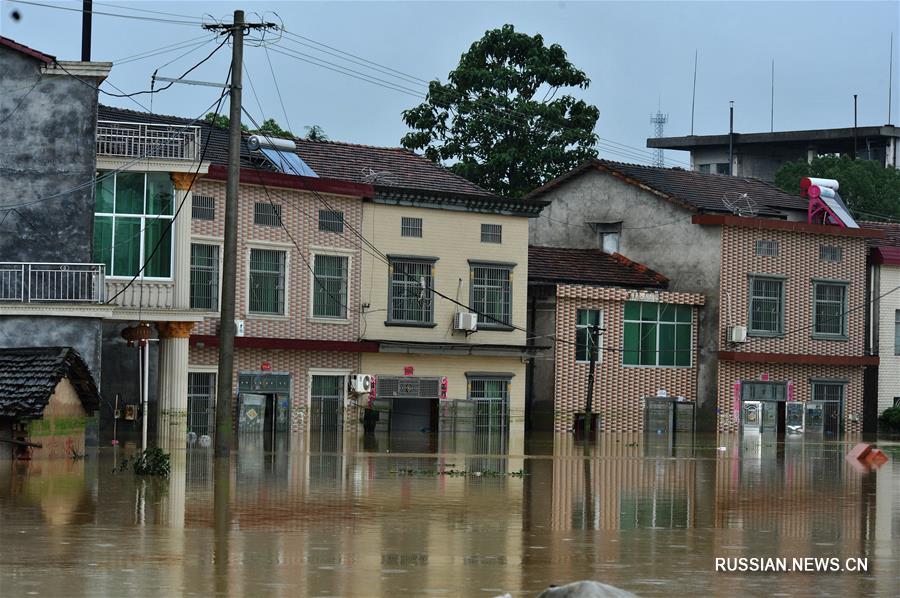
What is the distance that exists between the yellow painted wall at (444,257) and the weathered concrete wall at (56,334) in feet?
49.1

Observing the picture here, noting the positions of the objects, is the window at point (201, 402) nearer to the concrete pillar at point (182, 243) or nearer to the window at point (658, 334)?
the concrete pillar at point (182, 243)

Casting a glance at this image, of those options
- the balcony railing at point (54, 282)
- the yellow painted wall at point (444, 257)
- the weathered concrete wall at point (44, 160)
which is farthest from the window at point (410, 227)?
the balcony railing at point (54, 282)

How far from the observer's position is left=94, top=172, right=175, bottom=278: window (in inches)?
1421

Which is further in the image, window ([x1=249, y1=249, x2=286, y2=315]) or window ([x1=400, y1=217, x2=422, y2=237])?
window ([x1=400, y1=217, x2=422, y2=237])

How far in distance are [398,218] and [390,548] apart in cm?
3096

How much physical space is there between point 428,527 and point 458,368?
3007 centimetres

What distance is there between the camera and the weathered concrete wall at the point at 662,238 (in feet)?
173

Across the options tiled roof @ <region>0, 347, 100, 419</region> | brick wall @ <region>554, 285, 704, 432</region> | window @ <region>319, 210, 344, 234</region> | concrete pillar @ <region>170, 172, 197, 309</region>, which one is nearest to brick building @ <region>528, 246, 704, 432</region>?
brick wall @ <region>554, 285, 704, 432</region>

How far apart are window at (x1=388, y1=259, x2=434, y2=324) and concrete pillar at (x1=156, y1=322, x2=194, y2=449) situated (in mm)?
10022

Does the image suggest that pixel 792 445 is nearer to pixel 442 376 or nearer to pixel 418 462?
pixel 442 376

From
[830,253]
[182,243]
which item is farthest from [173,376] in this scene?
[830,253]

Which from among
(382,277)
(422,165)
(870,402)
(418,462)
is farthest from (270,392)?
(870,402)

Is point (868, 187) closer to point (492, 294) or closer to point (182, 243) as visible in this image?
point (492, 294)

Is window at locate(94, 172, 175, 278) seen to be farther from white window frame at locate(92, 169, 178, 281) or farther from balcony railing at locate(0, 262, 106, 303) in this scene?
balcony railing at locate(0, 262, 106, 303)
